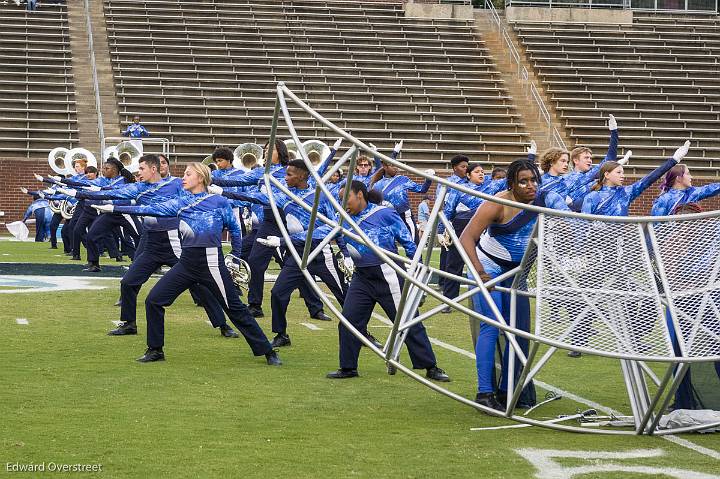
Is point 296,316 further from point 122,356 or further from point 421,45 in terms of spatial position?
point 421,45

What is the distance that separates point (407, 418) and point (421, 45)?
2434cm

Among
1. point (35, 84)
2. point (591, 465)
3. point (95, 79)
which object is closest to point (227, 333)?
point (591, 465)

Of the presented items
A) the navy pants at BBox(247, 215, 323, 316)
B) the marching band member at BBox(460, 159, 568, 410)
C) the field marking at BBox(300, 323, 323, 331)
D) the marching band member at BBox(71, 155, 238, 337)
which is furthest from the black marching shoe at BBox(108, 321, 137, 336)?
the marching band member at BBox(460, 159, 568, 410)

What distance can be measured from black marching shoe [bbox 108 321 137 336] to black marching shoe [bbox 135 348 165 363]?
142 cm

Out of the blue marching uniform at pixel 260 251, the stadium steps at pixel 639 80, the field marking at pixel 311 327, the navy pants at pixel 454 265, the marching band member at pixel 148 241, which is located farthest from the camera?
the stadium steps at pixel 639 80

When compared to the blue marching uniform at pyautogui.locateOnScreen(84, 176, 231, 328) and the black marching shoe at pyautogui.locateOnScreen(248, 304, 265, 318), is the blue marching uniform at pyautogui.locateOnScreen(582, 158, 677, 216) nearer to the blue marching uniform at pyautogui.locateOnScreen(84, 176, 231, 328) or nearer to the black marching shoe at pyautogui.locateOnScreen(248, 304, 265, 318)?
Answer: the blue marching uniform at pyautogui.locateOnScreen(84, 176, 231, 328)

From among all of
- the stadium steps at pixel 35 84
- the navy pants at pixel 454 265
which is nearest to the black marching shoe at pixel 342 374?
the navy pants at pixel 454 265

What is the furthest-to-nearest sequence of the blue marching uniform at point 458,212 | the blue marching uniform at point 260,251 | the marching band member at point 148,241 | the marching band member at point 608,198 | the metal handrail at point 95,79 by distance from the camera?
the metal handrail at point 95,79
the blue marching uniform at point 458,212
the blue marching uniform at point 260,251
the marching band member at point 148,241
the marching band member at point 608,198

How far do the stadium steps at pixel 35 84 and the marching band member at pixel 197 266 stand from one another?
60.3 feet

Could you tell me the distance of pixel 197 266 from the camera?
8180 millimetres

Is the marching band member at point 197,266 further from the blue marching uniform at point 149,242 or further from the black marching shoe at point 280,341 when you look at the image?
the blue marching uniform at point 149,242

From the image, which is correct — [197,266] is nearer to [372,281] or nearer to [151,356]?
[151,356]

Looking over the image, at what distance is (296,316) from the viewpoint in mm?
11508

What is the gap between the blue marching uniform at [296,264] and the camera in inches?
364
